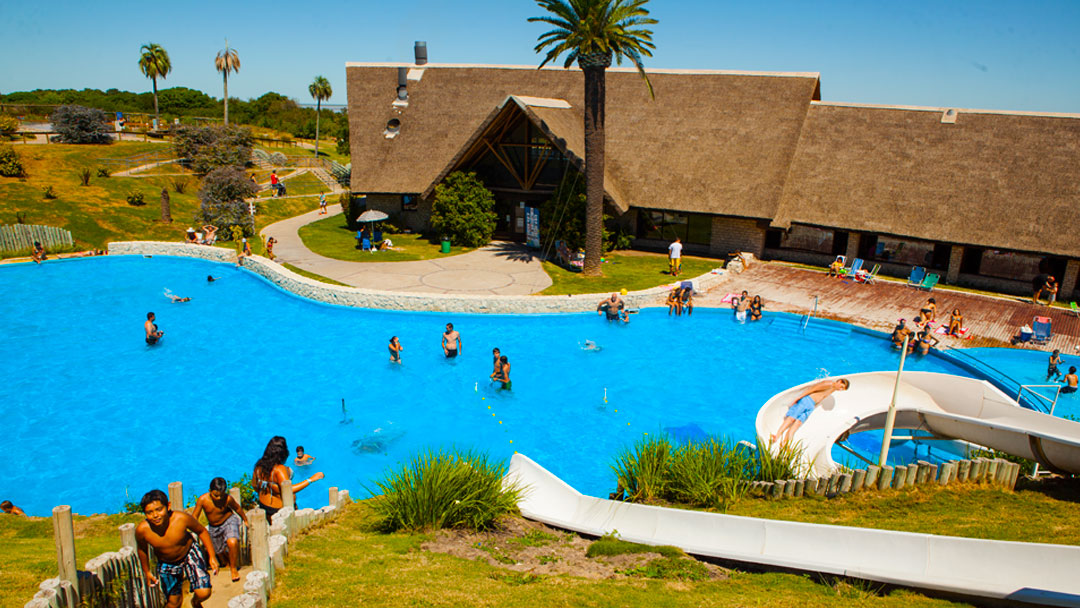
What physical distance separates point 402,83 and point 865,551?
110 feet

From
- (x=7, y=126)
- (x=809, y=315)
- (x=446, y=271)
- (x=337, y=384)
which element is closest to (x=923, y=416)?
(x=809, y=315)

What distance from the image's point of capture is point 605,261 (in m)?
30.2

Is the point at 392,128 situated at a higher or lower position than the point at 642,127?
lower

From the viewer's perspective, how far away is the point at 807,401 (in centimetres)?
1362

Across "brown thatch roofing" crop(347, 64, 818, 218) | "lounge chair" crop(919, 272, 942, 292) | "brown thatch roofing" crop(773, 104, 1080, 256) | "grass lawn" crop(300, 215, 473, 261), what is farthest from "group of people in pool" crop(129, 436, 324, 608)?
"lounge chair" crop(919, 272, 942, 292)

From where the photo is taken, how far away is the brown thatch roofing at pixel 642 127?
97.7 ft

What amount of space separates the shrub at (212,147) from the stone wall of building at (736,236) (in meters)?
34.6

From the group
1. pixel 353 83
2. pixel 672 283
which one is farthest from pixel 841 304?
pixel 353 83

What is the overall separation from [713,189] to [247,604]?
88.8 ft

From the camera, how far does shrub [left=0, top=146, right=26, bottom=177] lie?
38.0m

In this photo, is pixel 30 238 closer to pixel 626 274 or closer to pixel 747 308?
pixel 626 274

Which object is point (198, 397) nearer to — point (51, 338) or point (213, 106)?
point (51, 338)

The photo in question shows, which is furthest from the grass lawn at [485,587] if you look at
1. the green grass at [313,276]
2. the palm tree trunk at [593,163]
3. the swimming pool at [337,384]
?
the palm tree trunk at [593,163]

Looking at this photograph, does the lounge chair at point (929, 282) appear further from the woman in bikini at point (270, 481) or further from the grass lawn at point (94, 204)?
the grass lawn at point (94, 204)
